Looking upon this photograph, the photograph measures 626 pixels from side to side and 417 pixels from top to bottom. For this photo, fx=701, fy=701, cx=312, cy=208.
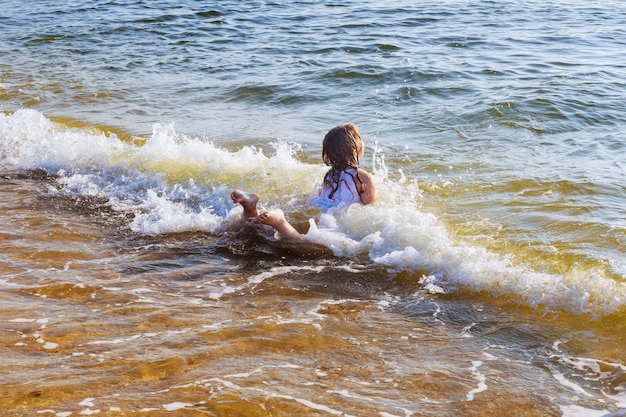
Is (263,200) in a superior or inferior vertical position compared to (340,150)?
inferior

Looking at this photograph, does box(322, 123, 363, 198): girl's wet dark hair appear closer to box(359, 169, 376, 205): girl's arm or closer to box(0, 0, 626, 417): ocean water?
box(359, 169, 376, 205): girl's arm

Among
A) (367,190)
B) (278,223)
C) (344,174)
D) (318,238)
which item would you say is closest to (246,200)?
(278,223)

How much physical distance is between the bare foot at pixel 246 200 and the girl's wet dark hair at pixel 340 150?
0.96 m

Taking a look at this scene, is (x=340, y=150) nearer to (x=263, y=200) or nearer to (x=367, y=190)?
(x=367, y=190)

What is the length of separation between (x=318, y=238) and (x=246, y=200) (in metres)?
0.76

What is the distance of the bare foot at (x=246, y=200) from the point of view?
21.5 feet

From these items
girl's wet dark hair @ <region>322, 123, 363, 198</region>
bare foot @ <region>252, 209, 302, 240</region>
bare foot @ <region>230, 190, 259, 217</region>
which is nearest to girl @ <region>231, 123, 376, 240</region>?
girl's wet dark hair @ <region>322, 123, 363, 198</region>

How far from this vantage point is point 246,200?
658 cm

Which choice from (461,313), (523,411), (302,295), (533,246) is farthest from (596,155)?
(523,411)

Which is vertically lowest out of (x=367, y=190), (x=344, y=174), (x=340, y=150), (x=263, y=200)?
(x=263, y=200)

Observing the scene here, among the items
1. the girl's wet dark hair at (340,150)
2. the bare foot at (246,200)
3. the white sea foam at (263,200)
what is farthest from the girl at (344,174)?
the bare foot at (246,200)

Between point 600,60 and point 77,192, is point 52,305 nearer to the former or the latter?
point 77,192

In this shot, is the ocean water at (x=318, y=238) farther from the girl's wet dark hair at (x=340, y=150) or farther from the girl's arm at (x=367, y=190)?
the girl's wet dark hair at (x=340, y=150)

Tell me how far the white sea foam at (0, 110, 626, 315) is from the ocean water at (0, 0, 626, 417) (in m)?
0.03
